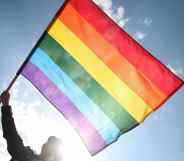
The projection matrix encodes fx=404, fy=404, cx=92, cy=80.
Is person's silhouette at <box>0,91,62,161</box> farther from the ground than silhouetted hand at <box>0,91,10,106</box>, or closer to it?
closer to it

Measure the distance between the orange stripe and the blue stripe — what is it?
84 centimetres

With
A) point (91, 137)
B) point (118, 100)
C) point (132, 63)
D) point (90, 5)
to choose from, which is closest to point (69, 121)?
point (91, 137)

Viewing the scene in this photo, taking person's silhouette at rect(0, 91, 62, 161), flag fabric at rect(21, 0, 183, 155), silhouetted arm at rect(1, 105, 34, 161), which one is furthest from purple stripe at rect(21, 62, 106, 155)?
silhouetted arm at rect(1, 105, 34, 161)

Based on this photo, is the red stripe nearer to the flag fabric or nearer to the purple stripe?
the flag fabric

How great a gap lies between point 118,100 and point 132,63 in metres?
0.83

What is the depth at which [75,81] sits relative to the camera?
880 centimetres

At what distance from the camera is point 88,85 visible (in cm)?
881

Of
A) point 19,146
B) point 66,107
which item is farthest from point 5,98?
point 66,107

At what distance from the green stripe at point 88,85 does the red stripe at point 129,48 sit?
0.91m

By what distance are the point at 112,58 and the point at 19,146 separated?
3560 millimetres

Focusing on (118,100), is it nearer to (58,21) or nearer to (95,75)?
(95,75)

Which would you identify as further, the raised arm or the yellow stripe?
the yellow stripe

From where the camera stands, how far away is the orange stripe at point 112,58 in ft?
26.3

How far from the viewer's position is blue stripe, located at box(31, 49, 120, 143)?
8.20 meters
